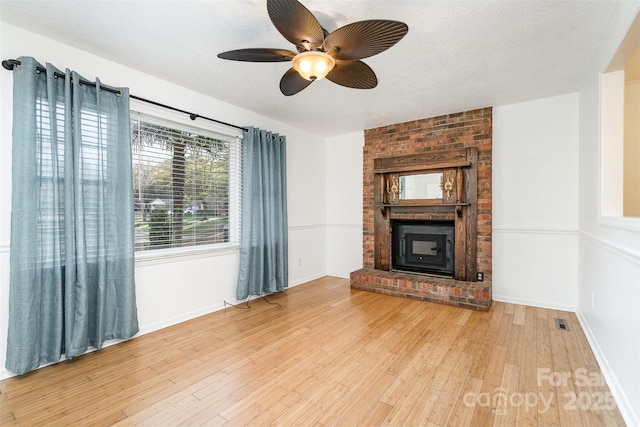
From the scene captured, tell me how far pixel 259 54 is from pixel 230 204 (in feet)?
6.90

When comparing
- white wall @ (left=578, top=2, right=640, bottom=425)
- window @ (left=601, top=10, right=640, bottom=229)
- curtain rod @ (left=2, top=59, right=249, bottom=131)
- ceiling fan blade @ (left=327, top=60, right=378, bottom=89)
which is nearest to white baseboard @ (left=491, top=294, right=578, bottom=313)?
white wall @ (left=578, top=2, right=640, bottom=425)

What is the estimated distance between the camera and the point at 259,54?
1.88 metres

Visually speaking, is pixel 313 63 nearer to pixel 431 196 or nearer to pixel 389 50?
pixel 389 50

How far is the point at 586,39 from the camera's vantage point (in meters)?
2.19

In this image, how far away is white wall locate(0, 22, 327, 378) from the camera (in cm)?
204

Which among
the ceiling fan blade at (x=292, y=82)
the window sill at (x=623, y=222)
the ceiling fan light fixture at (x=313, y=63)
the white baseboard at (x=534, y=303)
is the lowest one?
the white baseboard at (x=534, y=303)

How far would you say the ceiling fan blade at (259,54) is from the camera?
1.83 m

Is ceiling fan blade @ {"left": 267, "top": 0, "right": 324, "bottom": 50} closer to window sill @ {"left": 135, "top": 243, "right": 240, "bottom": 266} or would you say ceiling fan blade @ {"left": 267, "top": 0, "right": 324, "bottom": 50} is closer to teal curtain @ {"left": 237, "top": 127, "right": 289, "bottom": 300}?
teal curtain @ {"left": 237, "top": 127, "right": 289, "bottom": 300}

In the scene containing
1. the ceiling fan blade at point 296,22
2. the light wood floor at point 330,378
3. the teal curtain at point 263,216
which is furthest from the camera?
the teal curtain at point 263,216

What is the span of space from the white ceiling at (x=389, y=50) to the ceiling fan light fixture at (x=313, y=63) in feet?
1.08

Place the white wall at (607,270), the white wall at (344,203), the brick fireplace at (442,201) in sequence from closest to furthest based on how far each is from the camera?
the white wall at (607,270) < the brick fireplace at (442,201) < the white wall at (344,203)

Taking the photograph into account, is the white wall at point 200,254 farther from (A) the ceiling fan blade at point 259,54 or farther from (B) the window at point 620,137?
(B) the window at point 620,137

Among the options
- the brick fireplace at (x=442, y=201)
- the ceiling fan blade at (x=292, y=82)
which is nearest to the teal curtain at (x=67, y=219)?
the ceiling fan blade at (x=292, y=82)

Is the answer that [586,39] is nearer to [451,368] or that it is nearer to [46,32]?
[451,368]
